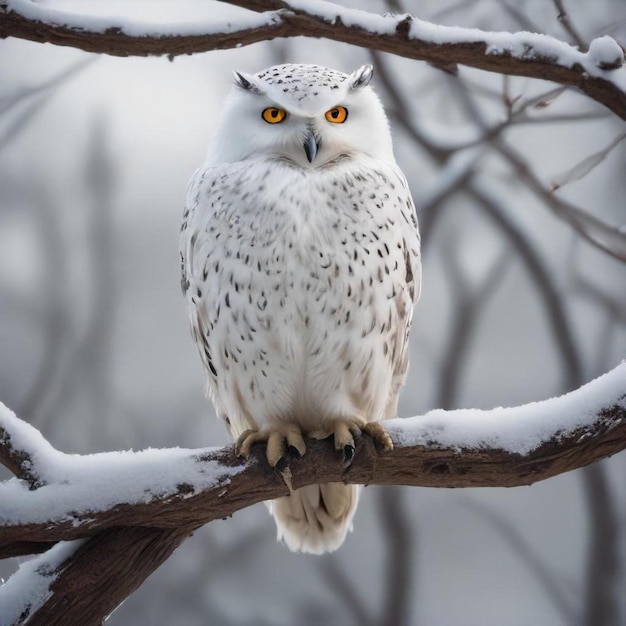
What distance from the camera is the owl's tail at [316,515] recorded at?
1942mm

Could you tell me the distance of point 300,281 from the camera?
1.66 meters

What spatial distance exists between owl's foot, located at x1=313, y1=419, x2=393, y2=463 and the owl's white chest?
52 millimetres

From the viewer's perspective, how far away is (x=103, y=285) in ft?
12.1

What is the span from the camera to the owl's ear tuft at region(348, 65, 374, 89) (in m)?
1.79

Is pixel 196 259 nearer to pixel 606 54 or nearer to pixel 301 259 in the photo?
pixel 301 259

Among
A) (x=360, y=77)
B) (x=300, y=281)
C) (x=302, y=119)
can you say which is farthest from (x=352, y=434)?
(x=360, y=77)

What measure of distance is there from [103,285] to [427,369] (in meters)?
1.44

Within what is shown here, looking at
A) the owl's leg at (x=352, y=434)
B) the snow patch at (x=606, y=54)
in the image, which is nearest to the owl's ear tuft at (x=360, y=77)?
the snow patch at (x=606, y=54)

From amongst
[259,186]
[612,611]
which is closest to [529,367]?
[612,611]

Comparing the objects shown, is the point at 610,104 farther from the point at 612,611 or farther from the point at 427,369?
the point at 612,611

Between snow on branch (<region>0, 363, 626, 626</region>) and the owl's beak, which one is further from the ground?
the owl's beak

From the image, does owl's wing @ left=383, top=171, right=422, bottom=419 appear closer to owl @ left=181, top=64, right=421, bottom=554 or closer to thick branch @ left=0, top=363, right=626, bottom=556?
owl @ left=181, top=64, right=421, bottom=554

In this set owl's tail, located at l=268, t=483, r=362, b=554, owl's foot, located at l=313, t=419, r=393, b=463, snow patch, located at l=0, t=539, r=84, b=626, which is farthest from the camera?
owl's tail, located at l=268, t=483, r=362, b=554

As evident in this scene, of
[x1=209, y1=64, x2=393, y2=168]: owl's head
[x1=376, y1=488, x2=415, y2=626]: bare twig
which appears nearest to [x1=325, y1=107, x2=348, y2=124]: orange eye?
[x1=209, y1=64, x2=393, y2=168]: owl's head
